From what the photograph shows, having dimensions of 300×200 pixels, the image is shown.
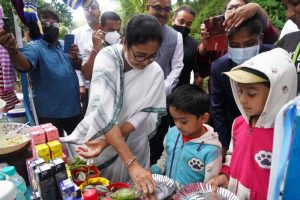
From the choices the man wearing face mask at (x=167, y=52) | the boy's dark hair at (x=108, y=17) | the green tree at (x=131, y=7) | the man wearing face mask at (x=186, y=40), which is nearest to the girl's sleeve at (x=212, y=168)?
the man wearing face mask at (x=167, y=52)

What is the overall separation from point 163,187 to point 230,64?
102cm

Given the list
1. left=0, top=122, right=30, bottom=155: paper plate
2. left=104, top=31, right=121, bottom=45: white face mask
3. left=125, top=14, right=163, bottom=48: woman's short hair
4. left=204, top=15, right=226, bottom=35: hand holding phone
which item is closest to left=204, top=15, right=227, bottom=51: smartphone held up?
left=204, top=15, right=226, bottom=35: hand holding phone

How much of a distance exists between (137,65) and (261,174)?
2.93 feet

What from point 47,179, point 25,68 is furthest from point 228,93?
point 25,68

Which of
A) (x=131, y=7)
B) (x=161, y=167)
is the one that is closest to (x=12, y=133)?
(x=161, y=167)

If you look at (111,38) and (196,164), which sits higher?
(111,38)

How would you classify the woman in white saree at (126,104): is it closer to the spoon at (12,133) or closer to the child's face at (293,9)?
the spoon at (12,133)

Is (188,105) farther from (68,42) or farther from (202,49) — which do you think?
(68,42)

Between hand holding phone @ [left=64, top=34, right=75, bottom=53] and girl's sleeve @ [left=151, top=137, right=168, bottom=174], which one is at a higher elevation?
hand holding phone @ [left=64, top=34, right=75, bottom=53]

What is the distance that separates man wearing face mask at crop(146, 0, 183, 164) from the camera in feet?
8.86

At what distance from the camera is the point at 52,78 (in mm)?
2477

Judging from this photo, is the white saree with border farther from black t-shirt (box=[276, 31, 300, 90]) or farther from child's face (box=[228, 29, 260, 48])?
black t-shirt (box=[276, 31, 300, 90])

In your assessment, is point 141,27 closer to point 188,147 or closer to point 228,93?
point 188,147

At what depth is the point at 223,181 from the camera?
4.68 ft
